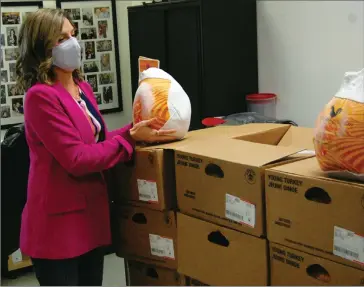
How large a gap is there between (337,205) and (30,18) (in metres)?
1.16

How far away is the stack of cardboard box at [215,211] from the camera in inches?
57.8

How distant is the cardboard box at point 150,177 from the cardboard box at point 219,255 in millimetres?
100

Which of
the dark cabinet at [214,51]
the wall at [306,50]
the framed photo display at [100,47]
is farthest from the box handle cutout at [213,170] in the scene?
the framed photo display at [100,47]

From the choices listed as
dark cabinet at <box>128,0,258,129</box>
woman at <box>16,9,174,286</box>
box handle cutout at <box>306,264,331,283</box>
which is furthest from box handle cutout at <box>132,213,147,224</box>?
dark cabinet at <box>128,0,258,129</box>

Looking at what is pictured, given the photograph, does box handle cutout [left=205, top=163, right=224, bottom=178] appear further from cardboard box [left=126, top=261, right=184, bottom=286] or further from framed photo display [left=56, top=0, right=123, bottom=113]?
framed photo display [left=56, top=0, right=123, bottom=113]

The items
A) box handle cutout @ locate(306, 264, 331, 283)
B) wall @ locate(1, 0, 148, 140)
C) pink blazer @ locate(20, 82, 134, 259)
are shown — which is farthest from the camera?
wall @ locate(1, 0, 148, 140)

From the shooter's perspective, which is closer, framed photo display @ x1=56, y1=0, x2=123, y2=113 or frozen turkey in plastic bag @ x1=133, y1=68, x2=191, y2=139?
frozen turkey in plastic bag @ x1=133, y1=68, x2=191, y2=139

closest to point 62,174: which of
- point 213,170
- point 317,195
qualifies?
point 213,170

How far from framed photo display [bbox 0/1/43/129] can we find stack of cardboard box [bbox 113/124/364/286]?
196 centimetres

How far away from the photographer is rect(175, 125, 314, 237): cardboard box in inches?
60.1

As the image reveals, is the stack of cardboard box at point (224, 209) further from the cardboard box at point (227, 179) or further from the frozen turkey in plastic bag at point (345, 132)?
the frozen turkey in plastic bag at point (345, 132)

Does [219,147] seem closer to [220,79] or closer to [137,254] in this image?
[137,254]

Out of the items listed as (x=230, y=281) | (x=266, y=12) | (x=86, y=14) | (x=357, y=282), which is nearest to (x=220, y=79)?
(x=266, y=12)

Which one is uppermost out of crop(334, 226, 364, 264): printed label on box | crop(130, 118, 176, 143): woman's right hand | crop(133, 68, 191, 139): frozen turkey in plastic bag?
crop(133, 68, 191, 139): frozen turkey in plastic bag
